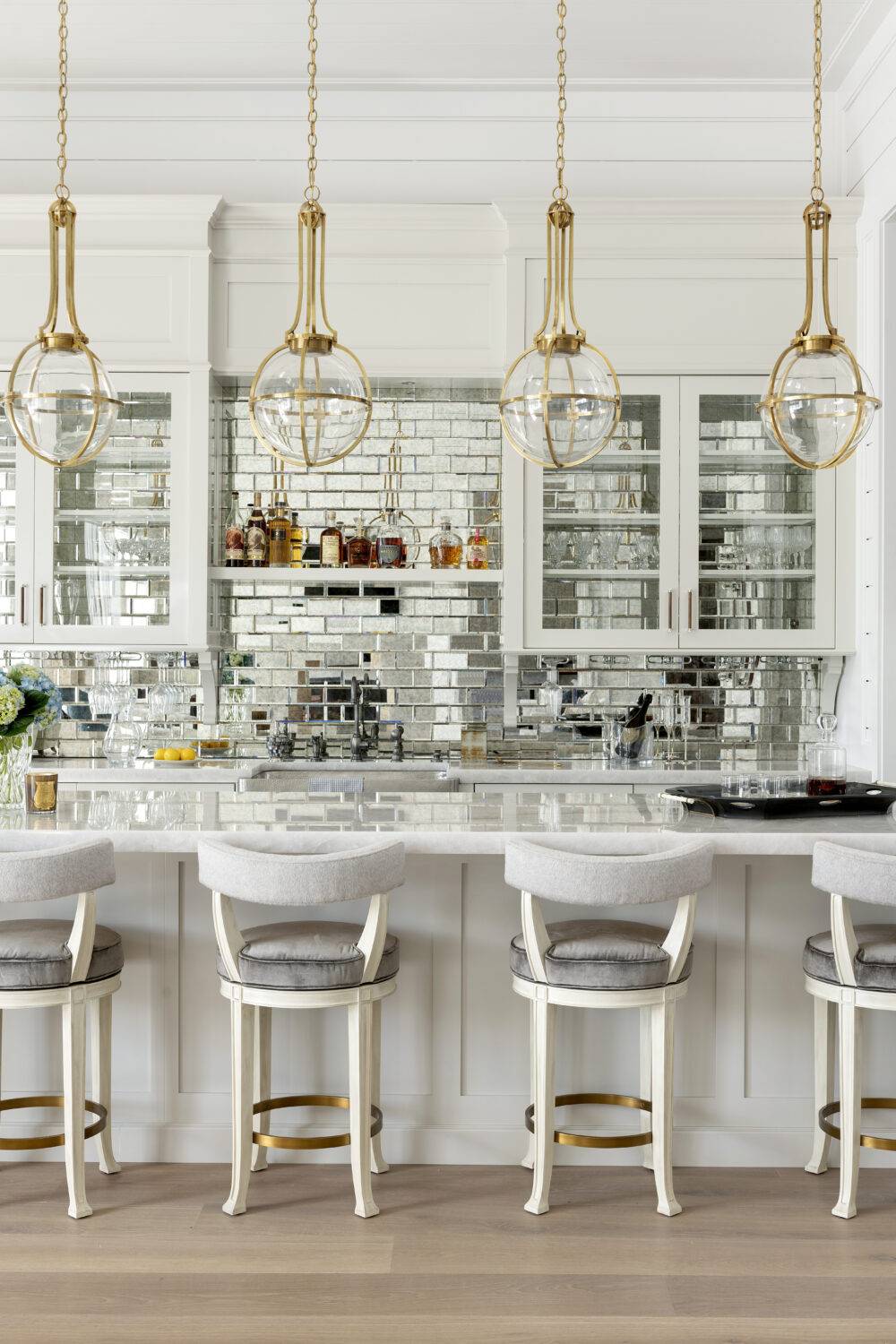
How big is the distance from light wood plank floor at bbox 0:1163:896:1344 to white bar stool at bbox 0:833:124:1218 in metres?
0.19

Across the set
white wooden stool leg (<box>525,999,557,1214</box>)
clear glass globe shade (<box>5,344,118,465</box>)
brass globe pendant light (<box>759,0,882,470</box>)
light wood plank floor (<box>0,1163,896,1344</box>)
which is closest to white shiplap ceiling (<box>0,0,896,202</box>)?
brass globe pendant light (<box>759,0,882,470</box>)

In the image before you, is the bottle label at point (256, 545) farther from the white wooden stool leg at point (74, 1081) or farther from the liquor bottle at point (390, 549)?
the white wooden stool leg at point (74, 1081)

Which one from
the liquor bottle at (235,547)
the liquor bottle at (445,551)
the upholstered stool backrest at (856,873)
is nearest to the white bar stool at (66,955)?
the upholstered stool backrest at (856,873)

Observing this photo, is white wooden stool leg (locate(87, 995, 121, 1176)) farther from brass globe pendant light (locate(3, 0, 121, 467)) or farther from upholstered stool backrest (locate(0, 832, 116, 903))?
brass globe pendant light (locate(3, 0, 121, 467))

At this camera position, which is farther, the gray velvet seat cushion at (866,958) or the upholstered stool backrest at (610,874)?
the gray velvet seat cushion at (866,958)

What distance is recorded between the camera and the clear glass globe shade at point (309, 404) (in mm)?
2736

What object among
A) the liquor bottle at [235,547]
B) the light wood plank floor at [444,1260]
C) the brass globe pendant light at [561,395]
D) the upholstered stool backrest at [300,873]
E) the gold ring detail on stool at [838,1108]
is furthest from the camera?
the liquor bottle at [235,547]

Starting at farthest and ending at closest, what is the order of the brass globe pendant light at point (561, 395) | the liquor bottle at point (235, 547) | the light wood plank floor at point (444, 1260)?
the liquor bottle at point (235, 547)
the brass globe pendant light at point (561, 395)
the light wood plank floor at point (444, 1260)

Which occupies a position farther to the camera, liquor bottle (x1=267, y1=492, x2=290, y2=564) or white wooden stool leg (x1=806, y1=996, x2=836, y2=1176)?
liquor bottle (x1=267, y1=492, x2=290, y2=564)

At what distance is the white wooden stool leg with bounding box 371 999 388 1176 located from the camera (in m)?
2.96

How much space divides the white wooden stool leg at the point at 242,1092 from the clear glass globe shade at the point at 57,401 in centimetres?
138

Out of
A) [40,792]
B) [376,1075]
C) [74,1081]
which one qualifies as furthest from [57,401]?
[376,1075]

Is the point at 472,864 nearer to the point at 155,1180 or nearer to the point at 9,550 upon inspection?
the point at 155,1180

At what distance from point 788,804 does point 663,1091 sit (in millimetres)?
782
